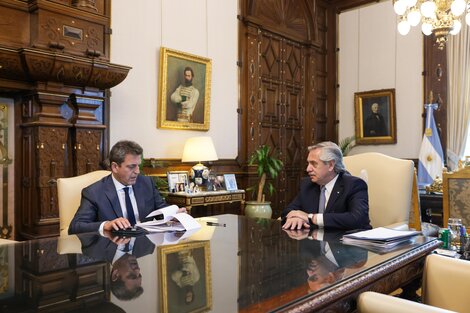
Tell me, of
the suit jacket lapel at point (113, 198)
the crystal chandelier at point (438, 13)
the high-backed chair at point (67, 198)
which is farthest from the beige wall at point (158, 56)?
the crystal chandelier at point (438, 13)

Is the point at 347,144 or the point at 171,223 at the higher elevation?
the point at 347,144

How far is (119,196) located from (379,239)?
1.65 metres

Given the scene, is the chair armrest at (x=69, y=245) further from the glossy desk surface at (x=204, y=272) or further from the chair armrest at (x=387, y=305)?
the chair armrest at (x=387, y=305)

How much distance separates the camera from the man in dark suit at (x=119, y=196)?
8.18 feet

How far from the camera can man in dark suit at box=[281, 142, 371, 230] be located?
2.47 m

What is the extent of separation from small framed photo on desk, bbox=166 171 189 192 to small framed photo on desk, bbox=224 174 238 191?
0.69 metres

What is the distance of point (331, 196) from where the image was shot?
2.77 metres

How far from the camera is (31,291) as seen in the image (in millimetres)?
1209

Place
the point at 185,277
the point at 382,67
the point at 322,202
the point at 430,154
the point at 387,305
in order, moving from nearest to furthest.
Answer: the point at 387,305 → the point at 185,277 → the point at 322,202 → the point at 430,154 → the point at 382,67

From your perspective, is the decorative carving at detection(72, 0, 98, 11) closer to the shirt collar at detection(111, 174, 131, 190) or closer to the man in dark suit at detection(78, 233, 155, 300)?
the shirt collar at detection(111, 174, 131, 190)

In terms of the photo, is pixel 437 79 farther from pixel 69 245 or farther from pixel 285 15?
pixel 69 245

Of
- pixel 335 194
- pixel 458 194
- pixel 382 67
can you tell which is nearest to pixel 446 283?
pixel 335 194

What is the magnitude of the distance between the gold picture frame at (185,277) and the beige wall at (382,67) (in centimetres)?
660

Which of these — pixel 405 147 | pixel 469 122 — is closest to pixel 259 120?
pixel 405 147
